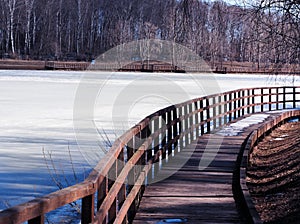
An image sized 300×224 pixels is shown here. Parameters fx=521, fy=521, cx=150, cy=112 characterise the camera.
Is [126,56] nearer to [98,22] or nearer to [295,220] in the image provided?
[98,22]

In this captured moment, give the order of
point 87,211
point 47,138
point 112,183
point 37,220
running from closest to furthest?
point 37,220, point 87,211, point 112,183, point 47,138

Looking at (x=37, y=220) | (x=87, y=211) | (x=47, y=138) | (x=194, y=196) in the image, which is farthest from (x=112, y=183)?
(x=47, y=138)

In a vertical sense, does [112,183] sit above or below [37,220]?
below

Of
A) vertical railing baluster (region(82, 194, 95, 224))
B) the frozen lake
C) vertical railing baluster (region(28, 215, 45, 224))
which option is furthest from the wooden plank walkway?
vertical railing baluster (region(28, 215, 45, 224))

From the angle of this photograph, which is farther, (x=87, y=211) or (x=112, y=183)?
(x=112, y=183)

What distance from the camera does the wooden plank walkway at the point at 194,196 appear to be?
18.2ft

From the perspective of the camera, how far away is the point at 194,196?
6.42 meters

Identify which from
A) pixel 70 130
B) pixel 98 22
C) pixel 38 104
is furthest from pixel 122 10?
pixel 70 130

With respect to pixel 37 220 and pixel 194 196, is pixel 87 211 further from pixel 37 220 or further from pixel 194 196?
pixel 194 196

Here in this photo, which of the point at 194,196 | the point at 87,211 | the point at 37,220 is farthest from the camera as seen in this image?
the point at 194,196

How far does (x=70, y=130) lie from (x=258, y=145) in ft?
18.3

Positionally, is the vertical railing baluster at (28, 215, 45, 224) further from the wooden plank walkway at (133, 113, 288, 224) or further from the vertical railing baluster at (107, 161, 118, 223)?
the wooden plank walkway at (133, 113, 288, 224)

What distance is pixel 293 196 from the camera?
→ 777cm

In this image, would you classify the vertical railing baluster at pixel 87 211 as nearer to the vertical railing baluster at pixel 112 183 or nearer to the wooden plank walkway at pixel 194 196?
the vertical railing baluster at pixel 112 183
